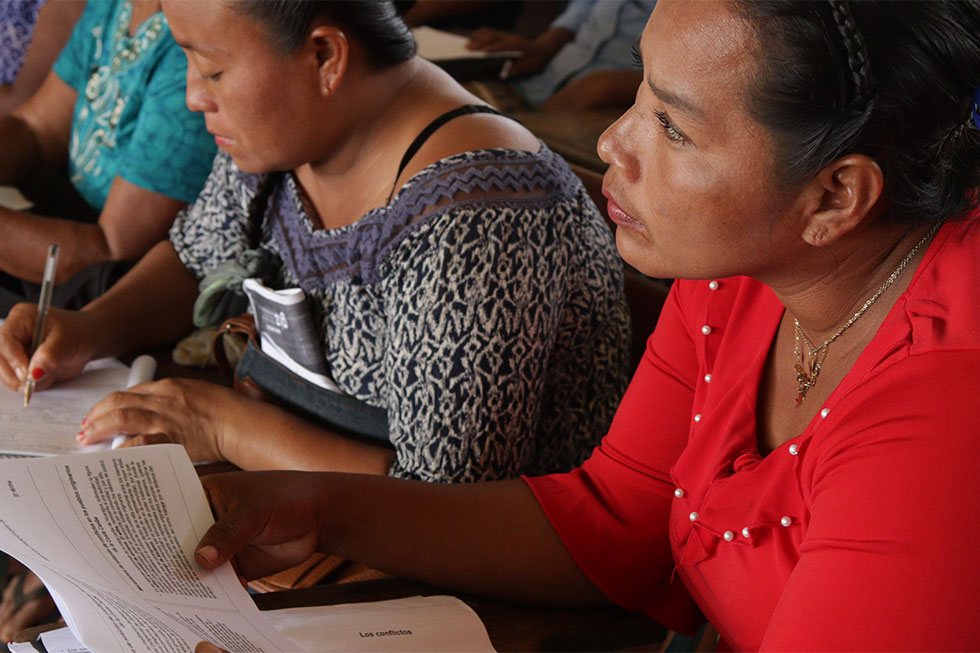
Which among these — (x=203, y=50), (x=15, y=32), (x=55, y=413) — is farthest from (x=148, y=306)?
(x=15, y=32)

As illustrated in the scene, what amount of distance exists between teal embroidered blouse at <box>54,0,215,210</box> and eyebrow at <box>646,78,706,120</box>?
55.1 inches

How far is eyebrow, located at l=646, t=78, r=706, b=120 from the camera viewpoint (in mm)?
790

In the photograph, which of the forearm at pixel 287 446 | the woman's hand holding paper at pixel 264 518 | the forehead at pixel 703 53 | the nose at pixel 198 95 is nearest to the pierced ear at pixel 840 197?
the forehead at pixel 703 53

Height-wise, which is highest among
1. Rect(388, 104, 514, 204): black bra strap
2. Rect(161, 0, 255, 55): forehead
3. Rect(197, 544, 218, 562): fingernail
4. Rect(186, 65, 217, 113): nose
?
Rect(161, 0, 255, 55): forehead

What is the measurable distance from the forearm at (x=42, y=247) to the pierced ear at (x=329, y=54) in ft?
2.94

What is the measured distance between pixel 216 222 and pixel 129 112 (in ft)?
1.58

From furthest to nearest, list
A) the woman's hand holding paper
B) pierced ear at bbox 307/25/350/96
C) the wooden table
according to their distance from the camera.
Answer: the wooden table, pierced ear at bbox 307/25/350/96, the woman's hand holding paper

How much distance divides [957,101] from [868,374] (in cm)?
23

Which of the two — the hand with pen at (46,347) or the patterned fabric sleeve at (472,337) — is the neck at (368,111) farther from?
the hand with pen at (46,347)

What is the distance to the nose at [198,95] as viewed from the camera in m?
1.43

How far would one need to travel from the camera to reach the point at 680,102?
2.61 feet

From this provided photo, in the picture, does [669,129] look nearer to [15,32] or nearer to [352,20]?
[352,20]

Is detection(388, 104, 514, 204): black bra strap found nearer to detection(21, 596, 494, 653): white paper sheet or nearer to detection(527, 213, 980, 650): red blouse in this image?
detection(527, 213, 980, 650): red blouse

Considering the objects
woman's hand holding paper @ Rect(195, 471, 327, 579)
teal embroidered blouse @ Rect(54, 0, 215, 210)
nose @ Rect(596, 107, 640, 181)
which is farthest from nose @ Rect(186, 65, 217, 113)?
nose @ Rect(596, 107, 640, 181)
